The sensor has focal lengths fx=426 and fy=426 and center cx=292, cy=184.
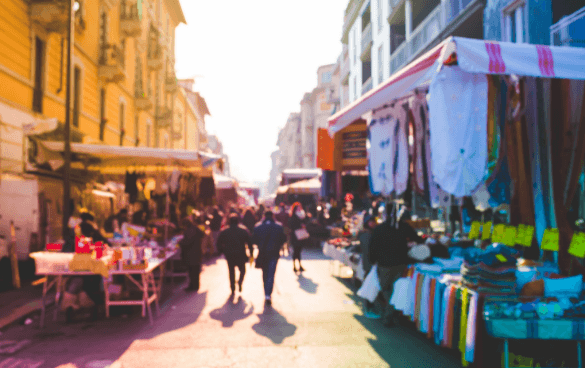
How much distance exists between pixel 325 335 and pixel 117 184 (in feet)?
33.2

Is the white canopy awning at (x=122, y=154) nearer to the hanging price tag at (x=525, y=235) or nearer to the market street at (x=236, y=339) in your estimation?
the market street at (x=236, y=339)

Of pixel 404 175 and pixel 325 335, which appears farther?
pixel 404 175

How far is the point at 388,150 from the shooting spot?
807 centimetres

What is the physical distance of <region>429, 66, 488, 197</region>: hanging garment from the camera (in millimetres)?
4547

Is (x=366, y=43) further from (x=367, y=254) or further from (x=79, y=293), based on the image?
(x=79, y=293)

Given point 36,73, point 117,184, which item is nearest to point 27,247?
point 117,184

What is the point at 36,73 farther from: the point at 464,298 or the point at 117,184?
the point at 464,298

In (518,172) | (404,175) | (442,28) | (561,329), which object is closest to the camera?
(561,329)

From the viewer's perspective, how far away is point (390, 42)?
2244 cm

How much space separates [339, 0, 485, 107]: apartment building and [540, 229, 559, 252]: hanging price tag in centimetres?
920

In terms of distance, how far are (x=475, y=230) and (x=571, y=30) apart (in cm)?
493

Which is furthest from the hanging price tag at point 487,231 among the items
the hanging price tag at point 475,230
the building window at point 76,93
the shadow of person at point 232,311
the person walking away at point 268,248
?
the building window at point 76,93

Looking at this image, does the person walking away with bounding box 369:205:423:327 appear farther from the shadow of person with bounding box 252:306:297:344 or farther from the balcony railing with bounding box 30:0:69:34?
the balcony railing with bounding box 30:0:69:34

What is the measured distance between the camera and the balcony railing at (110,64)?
1834cm
